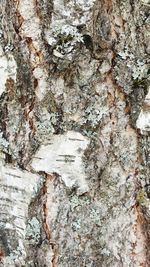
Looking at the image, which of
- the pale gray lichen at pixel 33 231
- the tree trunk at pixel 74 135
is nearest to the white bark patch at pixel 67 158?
the tree trunk at pixel 74 135

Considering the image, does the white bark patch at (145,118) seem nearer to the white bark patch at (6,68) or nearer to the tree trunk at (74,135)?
the tree trunk at (74,135)

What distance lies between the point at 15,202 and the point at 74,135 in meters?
0.21

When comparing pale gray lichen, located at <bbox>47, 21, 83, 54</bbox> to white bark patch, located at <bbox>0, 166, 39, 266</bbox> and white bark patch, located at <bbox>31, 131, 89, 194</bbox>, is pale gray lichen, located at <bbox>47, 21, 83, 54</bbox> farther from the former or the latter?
white bark patch, located at <bbox>0, 166, 39, 266</bbox>

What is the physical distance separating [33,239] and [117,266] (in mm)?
210

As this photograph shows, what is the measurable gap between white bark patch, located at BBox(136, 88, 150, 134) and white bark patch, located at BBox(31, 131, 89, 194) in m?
0.13

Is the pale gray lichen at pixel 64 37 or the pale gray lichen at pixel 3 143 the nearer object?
the pale gray lichen at pixel 64 37

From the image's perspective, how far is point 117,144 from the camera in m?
1.07

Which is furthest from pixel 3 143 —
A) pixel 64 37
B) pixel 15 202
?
pixel 64 37

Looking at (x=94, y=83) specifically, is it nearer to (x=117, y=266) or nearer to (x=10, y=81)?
(x=10, y=81)

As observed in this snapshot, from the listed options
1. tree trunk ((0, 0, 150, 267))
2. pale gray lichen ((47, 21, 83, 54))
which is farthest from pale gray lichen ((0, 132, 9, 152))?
pale gray lichen ((47, 21, 83, 54))

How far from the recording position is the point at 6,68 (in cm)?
105

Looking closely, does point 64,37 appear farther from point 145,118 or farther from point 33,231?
point 33,231

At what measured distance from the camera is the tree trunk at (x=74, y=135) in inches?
40.1

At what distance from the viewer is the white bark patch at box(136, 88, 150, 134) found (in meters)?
1.03
